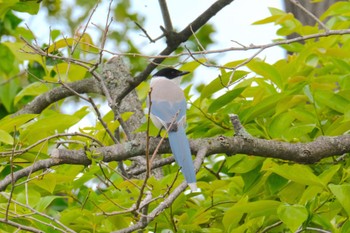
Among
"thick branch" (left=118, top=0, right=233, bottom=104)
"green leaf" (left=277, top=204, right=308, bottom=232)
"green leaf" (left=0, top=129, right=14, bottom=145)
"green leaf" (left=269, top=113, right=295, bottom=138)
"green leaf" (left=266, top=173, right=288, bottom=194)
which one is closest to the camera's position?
"green leaf" (left=277, top=204, right=308, bottom=232)

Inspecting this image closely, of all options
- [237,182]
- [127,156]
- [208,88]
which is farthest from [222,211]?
[127,156]

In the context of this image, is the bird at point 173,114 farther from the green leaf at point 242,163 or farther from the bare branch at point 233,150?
the green leaf at point 242,163

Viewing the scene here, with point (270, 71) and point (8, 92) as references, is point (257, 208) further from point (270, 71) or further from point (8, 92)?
point (8, 92)

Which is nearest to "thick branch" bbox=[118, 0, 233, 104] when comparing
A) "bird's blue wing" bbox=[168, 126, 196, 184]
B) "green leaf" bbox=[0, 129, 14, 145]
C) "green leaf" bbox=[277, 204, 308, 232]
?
"bird's blue wing" bbox=[168, 126, 196, 184]

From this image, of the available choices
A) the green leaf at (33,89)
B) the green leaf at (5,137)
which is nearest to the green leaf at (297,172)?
the green leaf at (5,137)

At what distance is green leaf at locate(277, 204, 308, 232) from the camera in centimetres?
311

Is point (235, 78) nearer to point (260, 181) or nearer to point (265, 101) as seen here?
point (265, 101)

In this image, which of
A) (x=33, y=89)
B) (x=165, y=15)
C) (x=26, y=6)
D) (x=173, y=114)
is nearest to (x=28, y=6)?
(x=26, y=6)

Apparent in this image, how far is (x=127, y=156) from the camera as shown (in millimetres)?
3355

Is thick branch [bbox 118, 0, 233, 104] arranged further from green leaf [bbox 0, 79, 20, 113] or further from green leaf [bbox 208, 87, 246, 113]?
green leaf [bbox 0, 79, 20, 113]

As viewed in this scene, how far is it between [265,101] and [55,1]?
3374mm

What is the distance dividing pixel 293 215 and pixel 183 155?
1.79 ft

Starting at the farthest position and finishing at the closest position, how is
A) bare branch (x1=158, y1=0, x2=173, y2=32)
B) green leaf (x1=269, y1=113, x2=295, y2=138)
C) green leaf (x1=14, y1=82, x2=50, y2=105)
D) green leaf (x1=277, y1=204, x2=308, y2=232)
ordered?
green leaf (x1=14, y1=82, x2=50, y2=105) → bare branch (x1=158, y1=0, x2=173, y2=32) → green leaf (x1=269, y1=113, x2=295, y2=138) → green leaf (x1=277, y1=204, x2=308, y2=232)

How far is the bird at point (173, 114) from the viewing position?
135 inches
